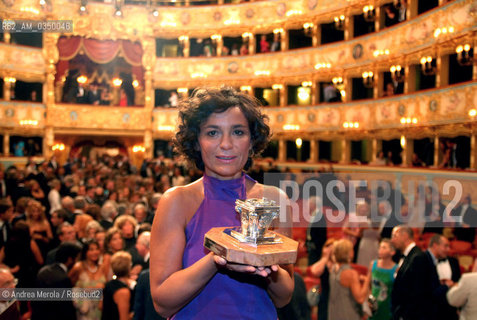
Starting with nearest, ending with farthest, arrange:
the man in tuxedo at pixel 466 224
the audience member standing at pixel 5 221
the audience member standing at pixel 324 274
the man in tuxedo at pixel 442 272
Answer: the man in tuxedo at pixel 442 272 → the audience member standing at pixel 324 274 → the audience member standing at pixel 5 221 → the man in tuxedo at pixel 466 224

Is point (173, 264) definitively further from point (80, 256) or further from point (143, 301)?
point (80, 256)

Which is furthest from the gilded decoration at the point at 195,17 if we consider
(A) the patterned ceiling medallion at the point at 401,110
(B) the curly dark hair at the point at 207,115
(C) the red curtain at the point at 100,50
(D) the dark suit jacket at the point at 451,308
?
(B) the curly dark hair at the point at 207,115

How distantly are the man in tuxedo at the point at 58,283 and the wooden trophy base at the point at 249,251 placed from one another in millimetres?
3184

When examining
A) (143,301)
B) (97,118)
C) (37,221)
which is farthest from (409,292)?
(97,118)

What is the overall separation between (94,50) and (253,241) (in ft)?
72.0

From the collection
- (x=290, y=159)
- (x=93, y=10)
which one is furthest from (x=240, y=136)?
(x=93, y=10)

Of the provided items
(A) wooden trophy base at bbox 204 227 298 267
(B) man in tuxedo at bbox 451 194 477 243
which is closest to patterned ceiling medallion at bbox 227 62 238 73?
(B) man in tuxedo at bbox 451 194 477 243

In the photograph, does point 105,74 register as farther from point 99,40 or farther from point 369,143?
point 369,143

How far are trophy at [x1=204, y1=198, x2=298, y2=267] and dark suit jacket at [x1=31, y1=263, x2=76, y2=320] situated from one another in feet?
10.3

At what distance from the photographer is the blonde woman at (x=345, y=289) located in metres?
4.46

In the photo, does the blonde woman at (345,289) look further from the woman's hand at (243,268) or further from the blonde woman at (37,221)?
the blonde woman at (37,221)

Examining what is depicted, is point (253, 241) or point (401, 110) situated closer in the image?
point (253, 241)

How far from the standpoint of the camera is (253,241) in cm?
146

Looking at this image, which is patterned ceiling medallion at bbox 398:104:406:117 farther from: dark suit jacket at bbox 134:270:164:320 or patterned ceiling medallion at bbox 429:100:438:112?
dark suit jacket at bbox 134:270:164:320
